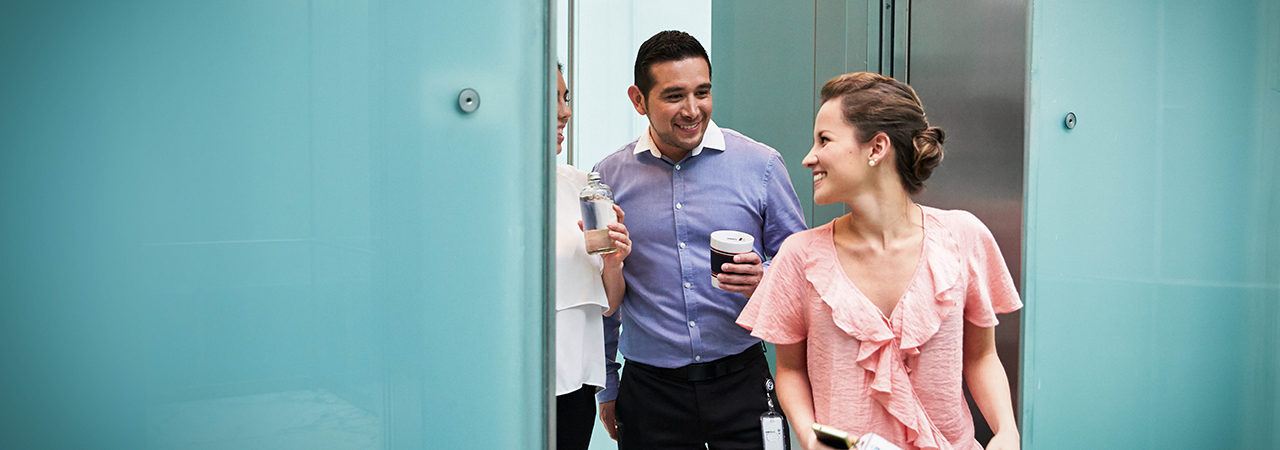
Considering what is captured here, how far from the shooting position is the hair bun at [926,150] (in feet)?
4.07

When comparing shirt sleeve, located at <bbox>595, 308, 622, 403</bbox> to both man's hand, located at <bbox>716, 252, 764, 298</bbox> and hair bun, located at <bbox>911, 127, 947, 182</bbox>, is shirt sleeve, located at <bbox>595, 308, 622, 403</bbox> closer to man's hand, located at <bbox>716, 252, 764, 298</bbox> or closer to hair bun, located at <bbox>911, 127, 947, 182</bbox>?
man's hand, located at <bbox>716, 252, 764, 298</bbox>

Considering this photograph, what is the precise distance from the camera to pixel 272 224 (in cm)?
108

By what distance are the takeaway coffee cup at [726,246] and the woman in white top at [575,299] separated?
0.66ft

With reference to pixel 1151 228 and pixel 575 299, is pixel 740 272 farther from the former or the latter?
pixel 1151 228

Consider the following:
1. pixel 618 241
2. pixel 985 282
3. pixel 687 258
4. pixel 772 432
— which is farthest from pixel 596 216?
pixel 985 282

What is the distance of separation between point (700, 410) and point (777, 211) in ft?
1.59

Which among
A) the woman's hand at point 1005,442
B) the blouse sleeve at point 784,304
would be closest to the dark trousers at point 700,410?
the blouse sleeve at point 784,304

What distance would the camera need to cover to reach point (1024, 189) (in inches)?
65.7

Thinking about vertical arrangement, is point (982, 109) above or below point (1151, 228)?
above

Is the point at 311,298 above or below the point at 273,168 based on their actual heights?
below

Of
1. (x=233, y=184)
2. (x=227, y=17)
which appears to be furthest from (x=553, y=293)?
(x=227, y=17)

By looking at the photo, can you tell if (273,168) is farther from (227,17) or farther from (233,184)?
(227,17)

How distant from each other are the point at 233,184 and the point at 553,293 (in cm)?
51

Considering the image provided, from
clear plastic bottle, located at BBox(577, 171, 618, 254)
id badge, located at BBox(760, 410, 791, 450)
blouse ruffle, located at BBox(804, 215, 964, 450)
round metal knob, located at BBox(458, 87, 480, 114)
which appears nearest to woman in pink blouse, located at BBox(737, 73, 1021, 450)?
blouse ruffle, located at BBox(804, 215, 964, 450)
